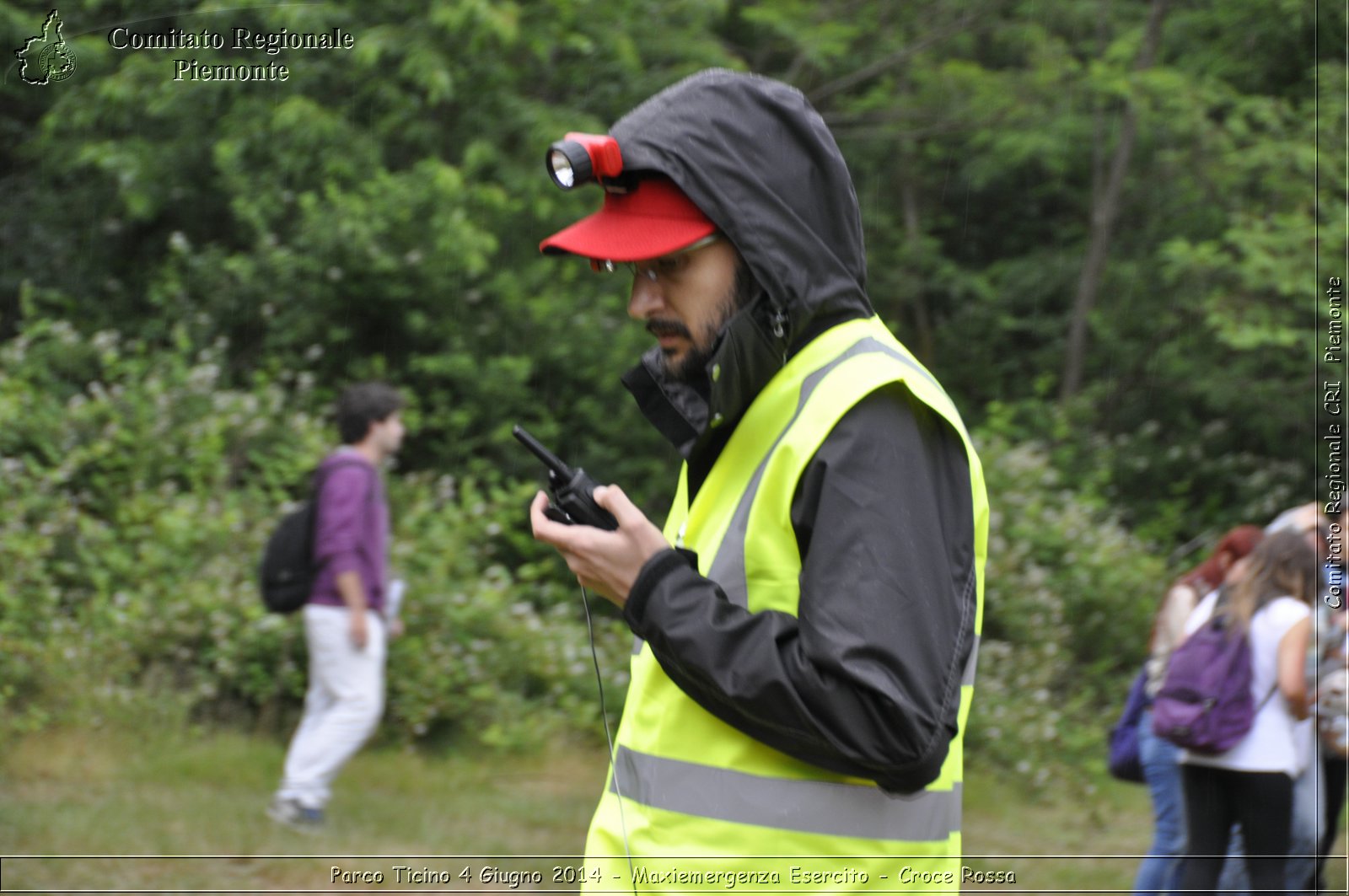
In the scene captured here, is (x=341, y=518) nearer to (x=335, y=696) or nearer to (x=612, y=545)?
(x=335, y=696)

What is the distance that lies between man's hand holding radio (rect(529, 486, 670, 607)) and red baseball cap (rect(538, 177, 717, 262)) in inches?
Answer: 12.4

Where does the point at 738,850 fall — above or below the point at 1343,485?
above

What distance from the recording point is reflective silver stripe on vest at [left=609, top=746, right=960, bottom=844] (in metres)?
1.66

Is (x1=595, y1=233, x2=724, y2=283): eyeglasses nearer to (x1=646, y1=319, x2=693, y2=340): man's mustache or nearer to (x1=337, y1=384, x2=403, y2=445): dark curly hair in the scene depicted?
(x1=646, y1=319, x2=693, y2=340): man's mustache

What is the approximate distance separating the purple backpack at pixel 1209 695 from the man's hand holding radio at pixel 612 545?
12.2 ft

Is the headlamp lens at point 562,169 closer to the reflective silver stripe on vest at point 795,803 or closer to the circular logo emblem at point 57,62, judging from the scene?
Result: the reflective silver stripe on vest at point 795,803

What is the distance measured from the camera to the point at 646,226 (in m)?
1.80

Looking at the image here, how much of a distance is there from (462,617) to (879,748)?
6154mm

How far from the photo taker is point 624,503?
1.73 metres

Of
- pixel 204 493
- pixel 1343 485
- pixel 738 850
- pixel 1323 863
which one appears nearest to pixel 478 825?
pixel 204 493

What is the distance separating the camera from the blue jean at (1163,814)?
5.17 metres

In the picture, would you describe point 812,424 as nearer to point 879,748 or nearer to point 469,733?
point 879,748


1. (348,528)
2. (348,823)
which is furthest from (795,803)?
(348,823)

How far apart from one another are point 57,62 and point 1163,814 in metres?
7.95
